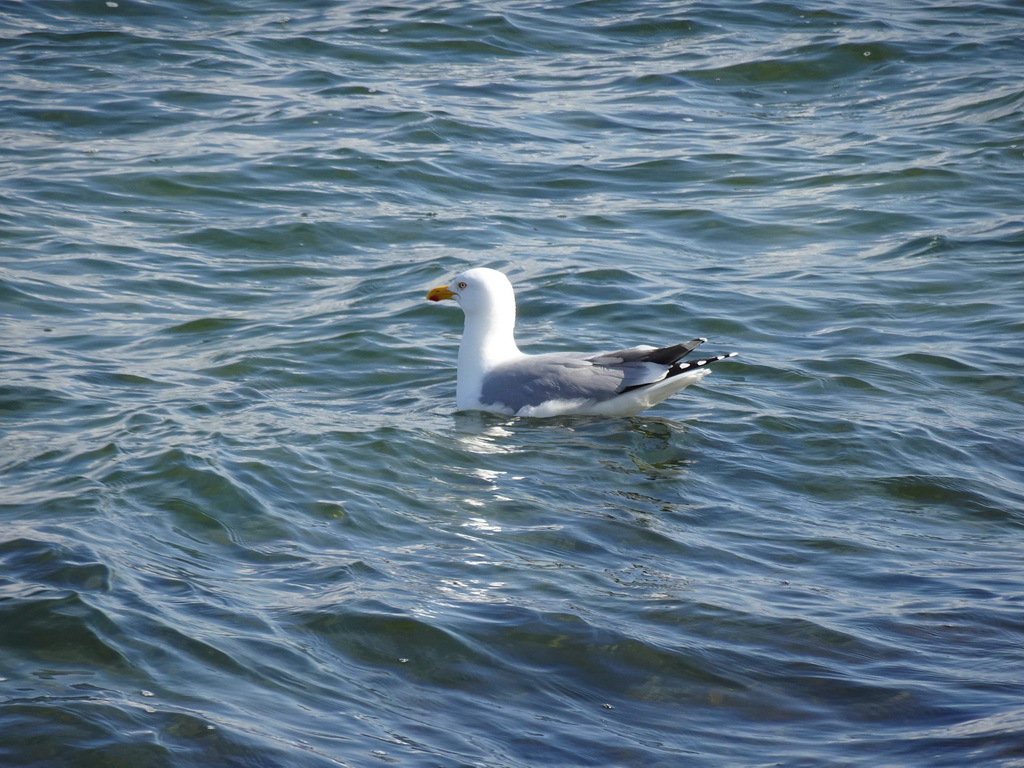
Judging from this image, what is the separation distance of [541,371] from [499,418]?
0.40 meters

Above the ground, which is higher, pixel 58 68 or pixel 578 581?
pixel 58 68

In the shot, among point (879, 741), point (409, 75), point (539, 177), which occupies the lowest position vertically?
point (879, 741)

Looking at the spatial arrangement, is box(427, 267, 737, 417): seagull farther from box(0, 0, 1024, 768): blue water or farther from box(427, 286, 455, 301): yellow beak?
box(0, 0, 1024, 768): blue water

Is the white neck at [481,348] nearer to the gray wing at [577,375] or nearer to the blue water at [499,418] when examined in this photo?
the gray wing at [577,375]

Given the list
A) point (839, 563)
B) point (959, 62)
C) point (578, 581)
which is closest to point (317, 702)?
point (578, 581)

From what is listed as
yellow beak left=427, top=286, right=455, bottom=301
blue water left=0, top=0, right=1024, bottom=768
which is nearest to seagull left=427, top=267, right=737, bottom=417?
yellow beak left=427, top=286, right=455, bottom=301

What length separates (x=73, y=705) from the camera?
414cm

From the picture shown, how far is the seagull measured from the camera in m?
7.45

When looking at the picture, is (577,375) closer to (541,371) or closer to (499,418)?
(541,371)

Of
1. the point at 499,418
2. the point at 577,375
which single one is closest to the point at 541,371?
the point at 577,375

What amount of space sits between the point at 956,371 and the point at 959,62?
798 centimetres

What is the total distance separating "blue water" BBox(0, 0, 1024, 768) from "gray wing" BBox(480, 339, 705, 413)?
8.5 inches

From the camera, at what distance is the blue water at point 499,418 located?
4.51m

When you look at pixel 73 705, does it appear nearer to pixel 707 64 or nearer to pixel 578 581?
pixel 578 581
